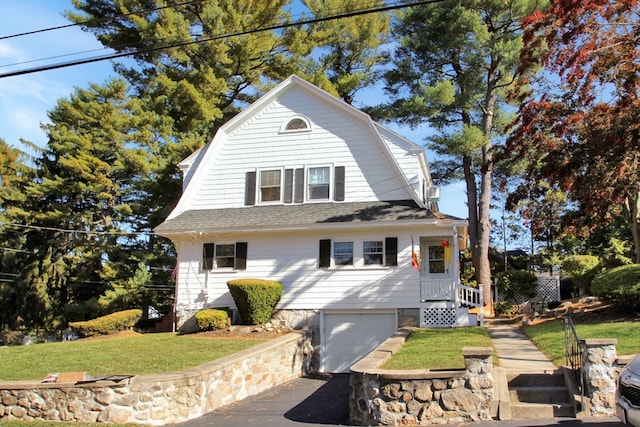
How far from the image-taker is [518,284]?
2466 cm

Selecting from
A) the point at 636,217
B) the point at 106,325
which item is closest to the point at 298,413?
the point at 106,325

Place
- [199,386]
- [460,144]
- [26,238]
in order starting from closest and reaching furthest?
[199,386], [460,144], [26,238]

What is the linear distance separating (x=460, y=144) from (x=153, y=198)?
551 inches

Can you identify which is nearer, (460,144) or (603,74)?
(603,74)

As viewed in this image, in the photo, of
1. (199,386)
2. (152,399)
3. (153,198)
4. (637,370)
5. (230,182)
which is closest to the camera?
(637,370)

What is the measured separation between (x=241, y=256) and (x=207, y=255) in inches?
46.3

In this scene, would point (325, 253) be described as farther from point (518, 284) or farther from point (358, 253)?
point (518, 284)

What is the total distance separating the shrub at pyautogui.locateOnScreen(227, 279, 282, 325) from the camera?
16375 mm

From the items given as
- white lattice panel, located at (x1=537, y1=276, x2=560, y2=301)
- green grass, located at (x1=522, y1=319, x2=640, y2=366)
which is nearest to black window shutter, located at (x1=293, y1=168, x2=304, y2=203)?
green grass, located at (x1=522, y1=319, x2=640, y2=366)

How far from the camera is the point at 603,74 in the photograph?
47.4 feet

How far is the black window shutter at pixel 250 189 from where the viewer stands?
1845cm

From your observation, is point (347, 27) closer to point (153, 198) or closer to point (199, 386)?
point (153, 198)

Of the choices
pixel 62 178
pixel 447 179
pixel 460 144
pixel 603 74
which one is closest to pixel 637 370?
pixel 603 74

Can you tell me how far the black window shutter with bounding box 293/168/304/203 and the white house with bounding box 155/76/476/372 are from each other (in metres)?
0.03
